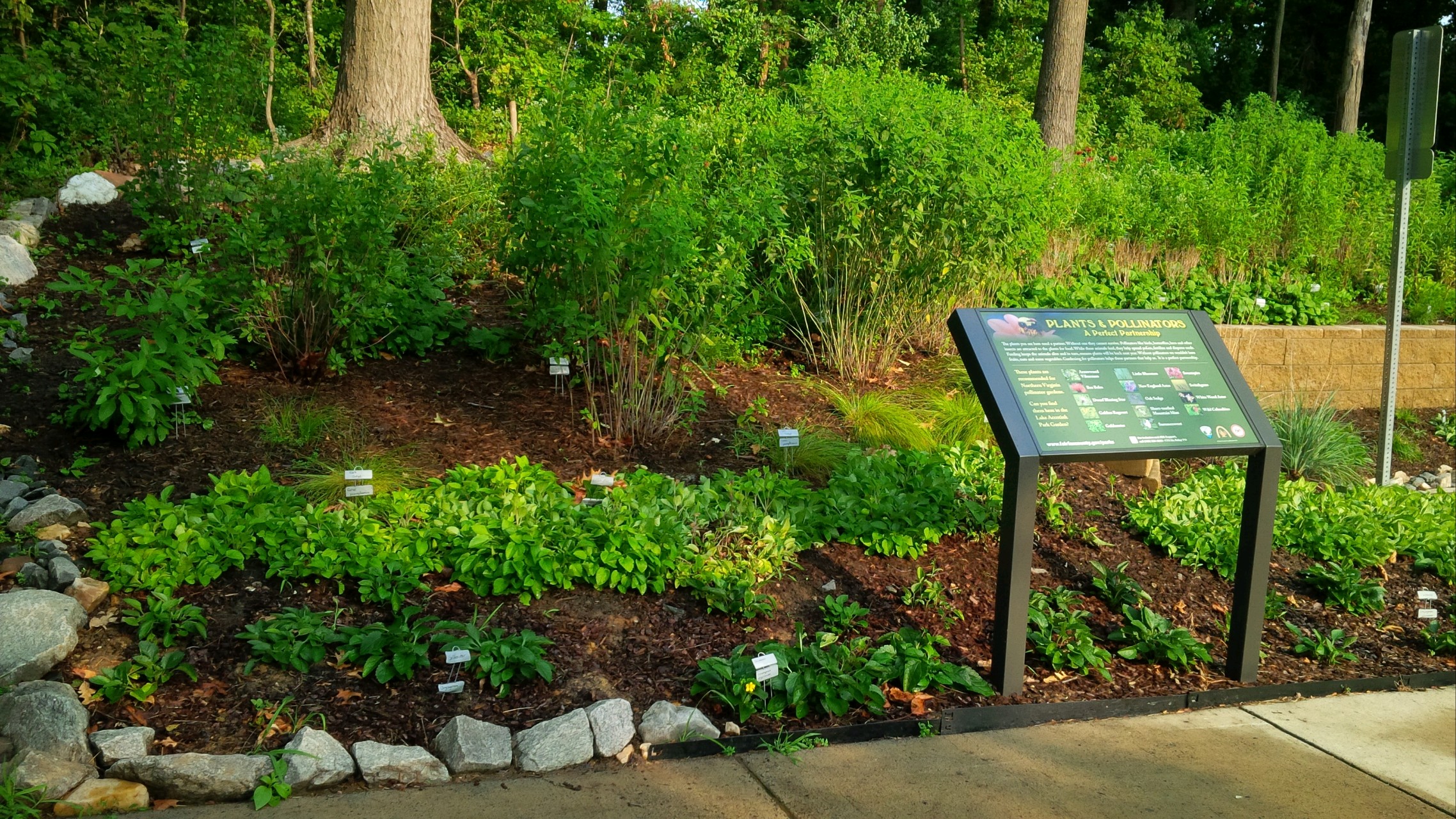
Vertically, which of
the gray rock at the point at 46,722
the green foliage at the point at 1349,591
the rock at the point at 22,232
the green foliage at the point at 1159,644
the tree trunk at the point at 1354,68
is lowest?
the gray rock at the point at 46,722

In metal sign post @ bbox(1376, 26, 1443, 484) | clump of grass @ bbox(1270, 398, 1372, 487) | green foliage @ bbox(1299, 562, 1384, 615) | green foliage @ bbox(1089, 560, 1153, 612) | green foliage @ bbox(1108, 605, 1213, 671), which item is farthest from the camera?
clump of grass @ bbox(1270, 398, 1372, 487)

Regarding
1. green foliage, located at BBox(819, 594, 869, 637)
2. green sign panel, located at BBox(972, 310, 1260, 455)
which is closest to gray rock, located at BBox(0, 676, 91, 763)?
green foliage, located at BBox(819, 594, 869, 637)

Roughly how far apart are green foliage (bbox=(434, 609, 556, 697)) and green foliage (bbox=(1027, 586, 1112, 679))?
176 centimetres

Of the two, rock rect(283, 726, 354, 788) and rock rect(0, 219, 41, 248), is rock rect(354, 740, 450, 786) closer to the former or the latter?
rock rect(283, 726, 354, 788)

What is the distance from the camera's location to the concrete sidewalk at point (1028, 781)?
2920 millimetres

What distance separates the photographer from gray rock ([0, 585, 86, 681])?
3.17 meters

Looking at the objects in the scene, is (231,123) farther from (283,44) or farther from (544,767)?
(283,44)

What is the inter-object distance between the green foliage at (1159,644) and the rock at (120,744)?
3.27 meters

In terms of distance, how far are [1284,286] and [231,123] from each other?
8.26 m

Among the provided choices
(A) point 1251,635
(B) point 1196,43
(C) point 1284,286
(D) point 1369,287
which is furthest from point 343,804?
(B) point 1196,43

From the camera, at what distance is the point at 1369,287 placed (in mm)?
10562

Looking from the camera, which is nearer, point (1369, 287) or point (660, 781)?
point (660, 781)

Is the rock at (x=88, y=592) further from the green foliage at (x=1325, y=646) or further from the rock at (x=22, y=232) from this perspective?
the green foliage at (x=1325, y=646)

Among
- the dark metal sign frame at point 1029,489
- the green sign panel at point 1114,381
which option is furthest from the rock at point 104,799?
the green sign panel at point 1114,381
